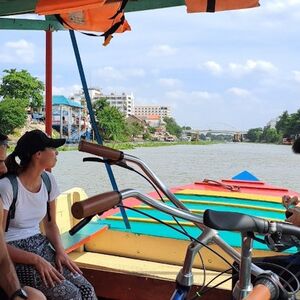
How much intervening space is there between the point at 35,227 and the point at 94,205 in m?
1.30

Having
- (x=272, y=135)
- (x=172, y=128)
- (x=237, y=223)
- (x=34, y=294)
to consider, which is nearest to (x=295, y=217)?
(x=237, y=223)

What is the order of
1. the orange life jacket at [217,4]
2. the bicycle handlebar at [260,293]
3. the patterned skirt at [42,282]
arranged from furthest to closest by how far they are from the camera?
1. the orange life jacket at [217,4]
2. the patterned skirt at [42,282]
3. the bicycle handlebar at [260,293]

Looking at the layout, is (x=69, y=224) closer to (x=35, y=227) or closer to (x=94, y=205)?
(x=35, y=227)

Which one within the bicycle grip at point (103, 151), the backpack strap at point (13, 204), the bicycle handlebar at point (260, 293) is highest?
the bicycle grip at point (103, 151)

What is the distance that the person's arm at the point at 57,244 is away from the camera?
2.31 m

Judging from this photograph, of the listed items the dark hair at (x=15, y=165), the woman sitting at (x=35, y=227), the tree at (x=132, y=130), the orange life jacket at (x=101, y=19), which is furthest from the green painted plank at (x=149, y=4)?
the tree at (x=132, y=130)

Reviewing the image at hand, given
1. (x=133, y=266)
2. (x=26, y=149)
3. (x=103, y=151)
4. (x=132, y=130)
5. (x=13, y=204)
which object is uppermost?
(x=103, y=151)

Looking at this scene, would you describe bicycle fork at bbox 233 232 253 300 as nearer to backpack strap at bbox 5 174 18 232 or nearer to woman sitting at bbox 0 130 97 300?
woman sitting at bbox 0 130 97 300

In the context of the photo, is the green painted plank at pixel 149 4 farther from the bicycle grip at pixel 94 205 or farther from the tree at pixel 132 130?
the tree at pixel 132 130

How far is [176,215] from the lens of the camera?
126 centimetres

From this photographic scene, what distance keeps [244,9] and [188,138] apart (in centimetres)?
3492

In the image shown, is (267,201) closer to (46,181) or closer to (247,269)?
(46,181)

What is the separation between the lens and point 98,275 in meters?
2.95

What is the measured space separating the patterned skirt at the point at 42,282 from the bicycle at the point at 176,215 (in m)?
0.81
